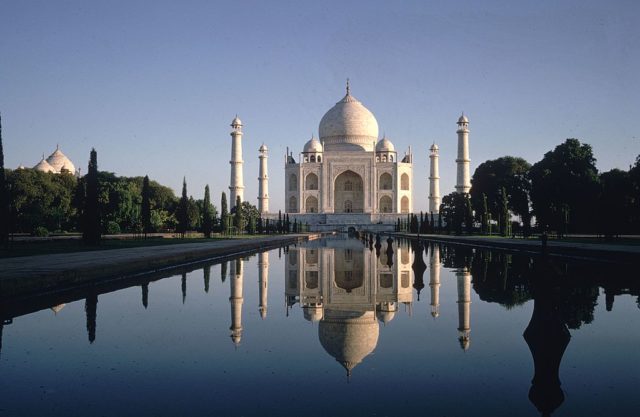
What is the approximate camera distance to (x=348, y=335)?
3854 mm

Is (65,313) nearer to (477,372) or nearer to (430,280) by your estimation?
(477,372)

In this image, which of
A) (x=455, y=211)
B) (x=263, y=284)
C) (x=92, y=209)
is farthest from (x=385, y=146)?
(x=263, y=284)

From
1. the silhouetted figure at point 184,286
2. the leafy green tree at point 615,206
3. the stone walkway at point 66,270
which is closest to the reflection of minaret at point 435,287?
the silhouetted figure at point 184,286

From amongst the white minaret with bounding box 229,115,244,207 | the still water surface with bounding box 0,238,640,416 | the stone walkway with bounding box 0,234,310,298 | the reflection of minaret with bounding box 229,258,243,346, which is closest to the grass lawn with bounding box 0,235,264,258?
the stone walkway with bounding box 0,234,310,298

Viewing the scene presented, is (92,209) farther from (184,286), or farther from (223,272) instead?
(184,286)

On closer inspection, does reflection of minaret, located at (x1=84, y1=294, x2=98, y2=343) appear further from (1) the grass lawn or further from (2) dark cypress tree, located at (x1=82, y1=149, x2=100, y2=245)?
(2) dark cypress tree, located at (x1=82, y1=149, x2=100, y2=245)

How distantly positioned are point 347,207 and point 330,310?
51754 mm

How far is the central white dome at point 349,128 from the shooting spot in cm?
5459

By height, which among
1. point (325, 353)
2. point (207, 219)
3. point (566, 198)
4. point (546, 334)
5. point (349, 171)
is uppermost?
point (349, 171)

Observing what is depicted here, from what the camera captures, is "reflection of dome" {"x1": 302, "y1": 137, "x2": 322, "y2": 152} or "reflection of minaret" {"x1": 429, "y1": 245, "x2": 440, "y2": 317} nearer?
"reflection of minaret" {"x1": 429, "y1": 245, "x2": 440, "y2": 317}

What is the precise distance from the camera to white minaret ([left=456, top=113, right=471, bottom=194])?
48344 mm

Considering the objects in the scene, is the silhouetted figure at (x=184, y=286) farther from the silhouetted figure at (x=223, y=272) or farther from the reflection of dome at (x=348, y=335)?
the reflection of dome at (x=348, y=335)

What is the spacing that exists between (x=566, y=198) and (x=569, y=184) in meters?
0.73

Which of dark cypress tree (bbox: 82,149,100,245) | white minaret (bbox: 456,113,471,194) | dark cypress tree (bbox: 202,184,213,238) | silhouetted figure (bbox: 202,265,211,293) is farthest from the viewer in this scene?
white minaret (bbox: 456,113,471,194)
